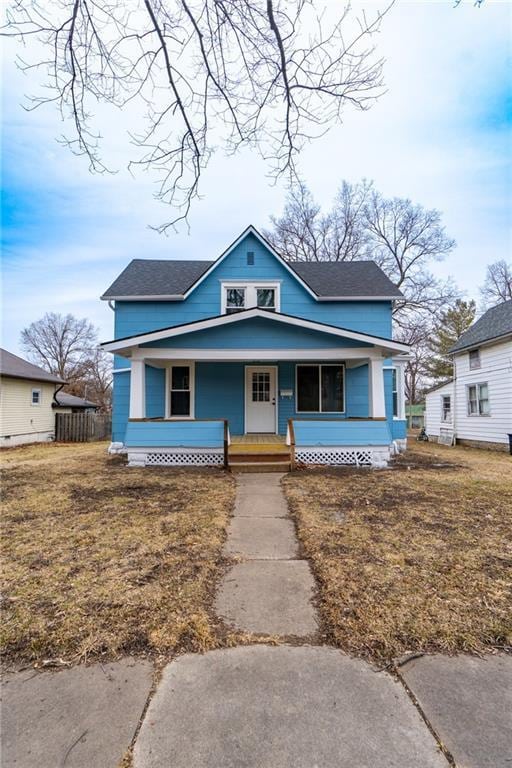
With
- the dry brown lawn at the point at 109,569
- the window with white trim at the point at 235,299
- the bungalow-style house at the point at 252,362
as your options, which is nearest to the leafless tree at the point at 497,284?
the bungalow-style house at the point at 252,362

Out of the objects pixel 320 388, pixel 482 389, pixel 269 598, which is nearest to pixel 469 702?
pixel 269 598

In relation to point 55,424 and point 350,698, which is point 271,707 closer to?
point 350,698

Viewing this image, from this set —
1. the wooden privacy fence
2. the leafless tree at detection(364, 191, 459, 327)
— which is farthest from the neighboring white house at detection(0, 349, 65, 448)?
the leafless tree at detection(364, 191, 459, 327)

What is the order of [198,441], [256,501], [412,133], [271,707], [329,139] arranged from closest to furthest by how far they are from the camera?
[271,707]
[329,139]
[412,133]
[256,501]
[198,441]

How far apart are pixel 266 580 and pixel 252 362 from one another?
27.5 feet

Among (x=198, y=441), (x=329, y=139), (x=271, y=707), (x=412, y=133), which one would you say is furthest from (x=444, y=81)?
(x=198, y=441)

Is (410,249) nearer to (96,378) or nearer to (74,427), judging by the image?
(74,427)

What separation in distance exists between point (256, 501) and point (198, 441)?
12.0 ft

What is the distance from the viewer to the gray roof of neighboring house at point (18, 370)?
16.5 m

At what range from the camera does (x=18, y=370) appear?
17.4m

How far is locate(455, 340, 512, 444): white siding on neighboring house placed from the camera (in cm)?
1322

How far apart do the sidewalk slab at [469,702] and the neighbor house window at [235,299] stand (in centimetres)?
1046

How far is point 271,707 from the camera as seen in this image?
182cm

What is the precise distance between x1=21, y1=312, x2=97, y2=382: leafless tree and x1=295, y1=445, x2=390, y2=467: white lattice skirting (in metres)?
33.6
